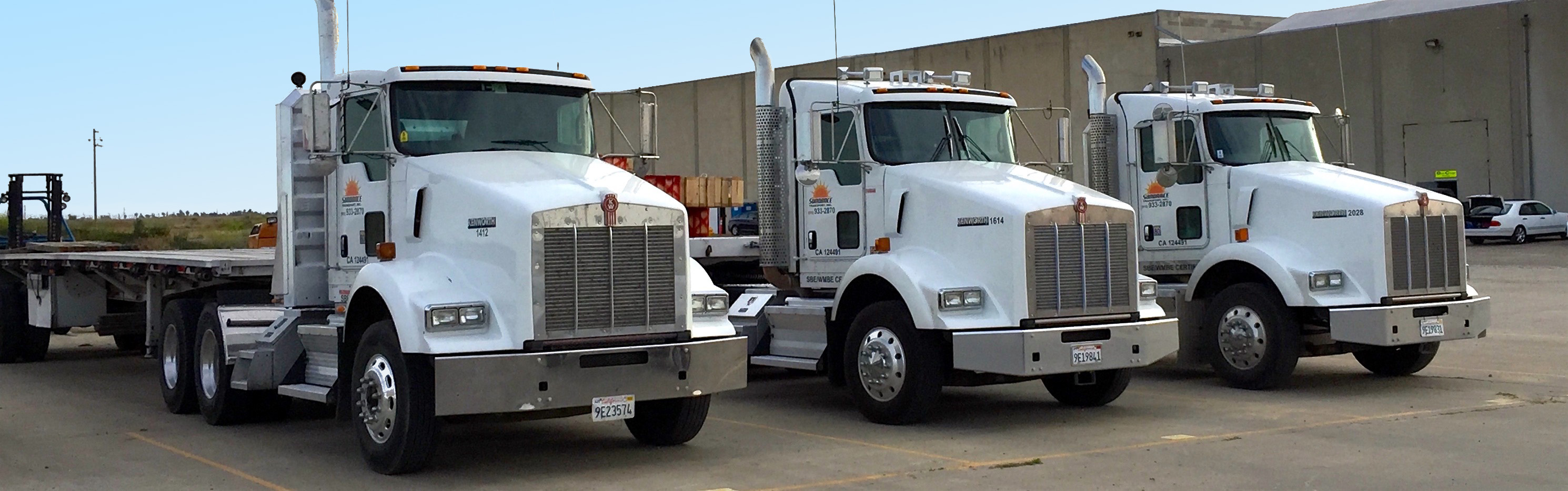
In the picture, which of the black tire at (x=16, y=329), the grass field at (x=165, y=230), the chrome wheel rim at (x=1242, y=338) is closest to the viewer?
the chrome wheel rim at (x=1242, y=338)

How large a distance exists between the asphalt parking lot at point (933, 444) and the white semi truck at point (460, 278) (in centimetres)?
47

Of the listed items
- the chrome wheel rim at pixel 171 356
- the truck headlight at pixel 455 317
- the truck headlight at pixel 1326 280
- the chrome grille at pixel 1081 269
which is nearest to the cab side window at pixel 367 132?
the truck headlight at pixel 455 317

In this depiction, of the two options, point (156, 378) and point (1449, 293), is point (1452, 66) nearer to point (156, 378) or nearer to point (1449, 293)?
point (1449, 293)

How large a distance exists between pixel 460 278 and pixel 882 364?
149 inches

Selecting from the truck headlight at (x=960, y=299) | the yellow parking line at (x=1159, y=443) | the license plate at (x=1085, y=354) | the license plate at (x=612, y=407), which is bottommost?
the yellow parking line at (x=1159, y=443)

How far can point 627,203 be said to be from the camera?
934 cm

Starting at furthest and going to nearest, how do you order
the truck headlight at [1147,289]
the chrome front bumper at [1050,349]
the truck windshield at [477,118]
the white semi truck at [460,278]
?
the truck headlight at [1147,289] → the chrome front bumper at [1050,349] → the truck windshield at [477,118] → the white semi truck at [460,278]

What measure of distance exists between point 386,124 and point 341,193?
923mm

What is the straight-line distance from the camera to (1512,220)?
4044 cm

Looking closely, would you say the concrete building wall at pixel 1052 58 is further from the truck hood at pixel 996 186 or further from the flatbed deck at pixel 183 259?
the truck hood at pixel 996 186

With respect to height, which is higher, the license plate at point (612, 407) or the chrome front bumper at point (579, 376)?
the chrome front bumper at point (579, 376)

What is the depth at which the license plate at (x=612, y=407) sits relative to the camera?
927cm

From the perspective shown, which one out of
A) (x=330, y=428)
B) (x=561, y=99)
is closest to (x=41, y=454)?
(x=330, y=428)

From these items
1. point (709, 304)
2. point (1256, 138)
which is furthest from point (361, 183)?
point (1256, 138)
